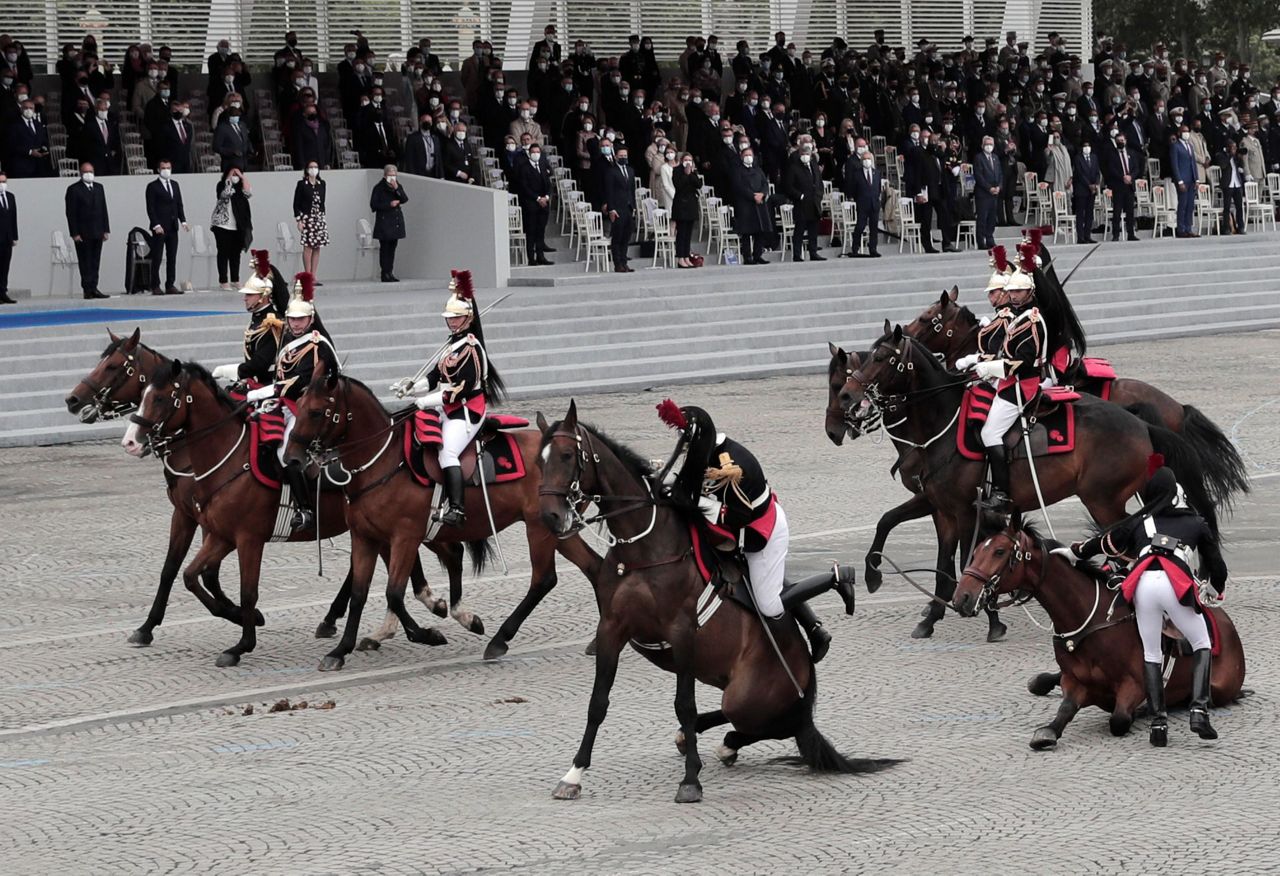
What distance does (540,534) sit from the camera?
1255cm

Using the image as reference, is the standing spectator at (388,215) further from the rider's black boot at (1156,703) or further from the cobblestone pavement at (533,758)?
the rider's black boot at (1156,703)

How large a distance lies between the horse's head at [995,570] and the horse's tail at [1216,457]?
4182mm

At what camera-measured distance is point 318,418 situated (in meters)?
12.0

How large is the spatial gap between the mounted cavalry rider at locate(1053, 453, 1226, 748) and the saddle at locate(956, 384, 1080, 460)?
254 centimetres

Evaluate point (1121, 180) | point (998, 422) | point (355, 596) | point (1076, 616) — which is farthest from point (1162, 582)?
point (1121, 180)

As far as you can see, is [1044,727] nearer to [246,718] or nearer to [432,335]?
[246,718]

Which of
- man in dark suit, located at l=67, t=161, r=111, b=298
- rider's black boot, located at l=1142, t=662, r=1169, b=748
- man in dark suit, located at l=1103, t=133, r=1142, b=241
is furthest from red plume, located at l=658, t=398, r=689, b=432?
man in dark suit, located at l=1103, t=133, r=1142, b=241

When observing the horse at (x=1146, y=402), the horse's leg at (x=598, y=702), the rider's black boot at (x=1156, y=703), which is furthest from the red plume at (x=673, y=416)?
the horse at (x=1146, y=402)

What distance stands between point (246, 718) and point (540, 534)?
8.49 ft

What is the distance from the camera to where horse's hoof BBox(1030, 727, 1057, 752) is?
945 cm

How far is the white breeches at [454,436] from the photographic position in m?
12.3

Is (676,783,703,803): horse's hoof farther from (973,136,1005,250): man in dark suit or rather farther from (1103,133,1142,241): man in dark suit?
(1103,133,1142,241): man in dark suit

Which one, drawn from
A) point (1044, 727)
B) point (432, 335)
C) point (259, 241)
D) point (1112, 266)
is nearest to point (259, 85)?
point (259, 241)

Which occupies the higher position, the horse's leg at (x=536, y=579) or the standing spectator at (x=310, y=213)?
the standing spectator at (x=310, y=213)
